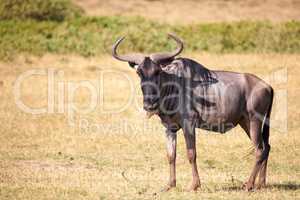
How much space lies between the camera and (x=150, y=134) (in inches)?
765

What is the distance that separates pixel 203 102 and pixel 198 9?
1286 inches

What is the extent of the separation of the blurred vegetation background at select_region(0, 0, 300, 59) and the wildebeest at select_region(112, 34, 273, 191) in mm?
16882

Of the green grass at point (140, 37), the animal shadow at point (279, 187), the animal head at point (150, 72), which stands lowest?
the animal shadow at point (279, 187)

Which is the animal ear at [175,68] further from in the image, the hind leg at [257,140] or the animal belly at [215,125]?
the hind leg at [257,140]

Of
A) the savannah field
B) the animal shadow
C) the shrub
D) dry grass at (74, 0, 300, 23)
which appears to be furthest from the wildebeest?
dry grass at (74, 0, 300, 23)

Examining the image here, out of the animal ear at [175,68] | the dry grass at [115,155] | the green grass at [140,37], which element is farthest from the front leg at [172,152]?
the green grass at [140,37]

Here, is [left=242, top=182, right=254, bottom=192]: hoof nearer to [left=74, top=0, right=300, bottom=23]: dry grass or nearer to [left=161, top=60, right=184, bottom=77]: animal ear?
[left=161, top=60, right=184, bottom=77]: animal ear

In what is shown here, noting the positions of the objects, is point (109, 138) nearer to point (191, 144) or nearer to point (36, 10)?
point (191, 144)

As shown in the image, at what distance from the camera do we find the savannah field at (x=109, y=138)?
13.6 m

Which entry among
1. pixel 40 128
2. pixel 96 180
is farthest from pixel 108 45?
pixel 96 180

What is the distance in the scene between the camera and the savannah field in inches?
535

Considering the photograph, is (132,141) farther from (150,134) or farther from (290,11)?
(290,11)

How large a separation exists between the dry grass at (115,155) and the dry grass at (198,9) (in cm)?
1566

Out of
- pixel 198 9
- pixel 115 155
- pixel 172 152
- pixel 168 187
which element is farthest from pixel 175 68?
pixel 198 9
